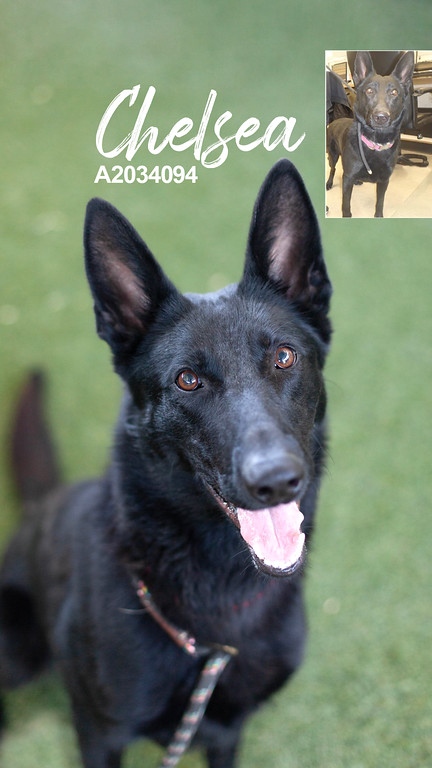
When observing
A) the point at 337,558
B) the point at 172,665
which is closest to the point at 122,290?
the point at 172,665

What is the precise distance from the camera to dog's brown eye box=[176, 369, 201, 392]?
146 centimetres

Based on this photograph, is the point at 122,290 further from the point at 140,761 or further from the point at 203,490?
the point at 140,761

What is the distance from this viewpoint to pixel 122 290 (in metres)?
1.59

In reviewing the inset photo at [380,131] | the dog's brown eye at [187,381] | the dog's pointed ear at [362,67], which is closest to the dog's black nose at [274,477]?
the dog's brown eye at [187,381]

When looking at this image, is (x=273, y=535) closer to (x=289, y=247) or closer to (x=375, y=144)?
(x=289, y=247)

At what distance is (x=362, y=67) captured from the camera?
198 cm

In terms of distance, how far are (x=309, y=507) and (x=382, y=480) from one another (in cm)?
120

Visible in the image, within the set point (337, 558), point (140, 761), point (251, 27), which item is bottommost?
point (140, 761)

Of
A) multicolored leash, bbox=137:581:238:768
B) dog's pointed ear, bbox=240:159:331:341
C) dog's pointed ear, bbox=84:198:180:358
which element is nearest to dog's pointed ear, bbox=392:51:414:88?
dog's pointed ear, bbox=240:159:331:341

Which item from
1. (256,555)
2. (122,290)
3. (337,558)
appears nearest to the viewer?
(256,555)

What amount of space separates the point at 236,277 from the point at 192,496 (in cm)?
212

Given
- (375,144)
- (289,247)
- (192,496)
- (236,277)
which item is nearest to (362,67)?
(375,144)

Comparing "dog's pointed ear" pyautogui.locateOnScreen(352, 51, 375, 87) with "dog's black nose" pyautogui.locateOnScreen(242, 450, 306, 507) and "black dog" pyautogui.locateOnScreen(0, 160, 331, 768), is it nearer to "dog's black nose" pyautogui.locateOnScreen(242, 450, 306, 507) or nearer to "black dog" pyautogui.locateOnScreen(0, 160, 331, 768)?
"black dog" pyautogui.locateOnScreen(0, 160, 331, 768)

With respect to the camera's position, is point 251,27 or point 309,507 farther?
point 251,27
